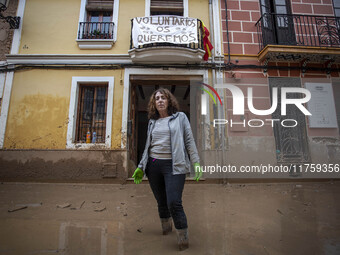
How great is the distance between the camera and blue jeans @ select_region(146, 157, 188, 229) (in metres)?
1.88

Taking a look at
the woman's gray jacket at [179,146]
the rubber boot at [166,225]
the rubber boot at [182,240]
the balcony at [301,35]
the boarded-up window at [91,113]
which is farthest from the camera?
the balcony at [301,35]

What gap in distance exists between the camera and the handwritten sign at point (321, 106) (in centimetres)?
585

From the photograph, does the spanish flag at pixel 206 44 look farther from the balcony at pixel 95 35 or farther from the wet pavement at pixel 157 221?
the wet pavement at pixel 157 221

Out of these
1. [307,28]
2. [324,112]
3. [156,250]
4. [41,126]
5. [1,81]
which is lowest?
[156,250]

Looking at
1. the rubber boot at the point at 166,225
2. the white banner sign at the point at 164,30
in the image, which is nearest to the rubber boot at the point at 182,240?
the rubber boot at the point at 166,225

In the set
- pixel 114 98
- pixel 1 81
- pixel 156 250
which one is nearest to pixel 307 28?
pixel 114 98

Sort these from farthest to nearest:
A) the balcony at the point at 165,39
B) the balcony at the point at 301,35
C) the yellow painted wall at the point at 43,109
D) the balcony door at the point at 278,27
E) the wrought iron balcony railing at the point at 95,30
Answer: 1. the balcony door at the point at 278,27
2. the wrought iron balcony railing at the point at 95,30
3. the balcony at the point at 301,35
4. the balcony at the point at 165,39
5. the yellow painted wall at the point at 43,109

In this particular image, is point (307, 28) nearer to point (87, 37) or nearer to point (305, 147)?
point (305, 147)

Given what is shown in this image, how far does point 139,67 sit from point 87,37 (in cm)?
206

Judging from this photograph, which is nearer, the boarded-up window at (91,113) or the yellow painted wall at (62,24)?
the boarded-up window at (91,113)

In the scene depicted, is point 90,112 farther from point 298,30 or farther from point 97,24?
point 298,30

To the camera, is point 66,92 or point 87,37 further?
point 87,37

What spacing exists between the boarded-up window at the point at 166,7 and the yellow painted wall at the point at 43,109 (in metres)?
2.74

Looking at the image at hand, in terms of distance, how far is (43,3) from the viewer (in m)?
6.39
